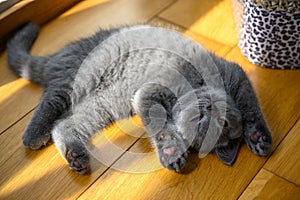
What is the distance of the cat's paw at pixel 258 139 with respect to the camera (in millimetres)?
1200

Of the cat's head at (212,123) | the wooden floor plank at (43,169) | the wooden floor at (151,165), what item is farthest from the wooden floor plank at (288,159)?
the wooden floor plank at (43,169)

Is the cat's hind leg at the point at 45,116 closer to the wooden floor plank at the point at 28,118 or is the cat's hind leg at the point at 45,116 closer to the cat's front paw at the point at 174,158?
the wooden floor plank at the point at 28,118

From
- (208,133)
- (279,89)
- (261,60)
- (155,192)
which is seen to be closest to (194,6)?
(261,60)

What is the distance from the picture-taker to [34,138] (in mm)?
1265

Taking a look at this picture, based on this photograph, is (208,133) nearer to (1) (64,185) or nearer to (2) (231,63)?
(2) (231,63)

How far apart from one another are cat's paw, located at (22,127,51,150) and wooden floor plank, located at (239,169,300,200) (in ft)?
2.05

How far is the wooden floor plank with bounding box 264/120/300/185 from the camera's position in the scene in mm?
1182

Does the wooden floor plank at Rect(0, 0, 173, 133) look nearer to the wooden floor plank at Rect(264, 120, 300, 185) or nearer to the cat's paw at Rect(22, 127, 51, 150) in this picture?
the cat's paw at Rect(22, 127, 51, 150)

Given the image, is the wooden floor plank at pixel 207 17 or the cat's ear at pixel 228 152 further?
the wooden floor plank at pixel 207 17

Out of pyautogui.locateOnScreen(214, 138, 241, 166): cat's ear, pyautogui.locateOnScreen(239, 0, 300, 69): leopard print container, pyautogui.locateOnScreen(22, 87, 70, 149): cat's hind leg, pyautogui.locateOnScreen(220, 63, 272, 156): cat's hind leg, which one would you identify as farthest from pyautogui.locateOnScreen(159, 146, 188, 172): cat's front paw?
pyautogui.locateOnScreen(239, 0, 300, 69): leopard print container

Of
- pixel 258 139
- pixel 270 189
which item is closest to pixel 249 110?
pixel 258 139

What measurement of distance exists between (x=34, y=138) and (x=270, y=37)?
0.84 meters

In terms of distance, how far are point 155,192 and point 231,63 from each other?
1.67 ft

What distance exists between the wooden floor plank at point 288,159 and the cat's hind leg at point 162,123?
27 centimetres
